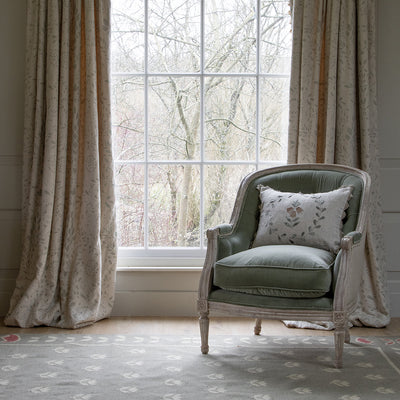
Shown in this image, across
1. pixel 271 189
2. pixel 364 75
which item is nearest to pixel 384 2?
pixel 364 75

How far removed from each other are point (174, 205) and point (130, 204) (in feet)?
0.96

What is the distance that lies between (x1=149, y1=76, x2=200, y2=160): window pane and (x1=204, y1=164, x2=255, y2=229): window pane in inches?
6.8

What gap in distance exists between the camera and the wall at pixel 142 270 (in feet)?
13.4

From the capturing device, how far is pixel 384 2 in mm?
4086

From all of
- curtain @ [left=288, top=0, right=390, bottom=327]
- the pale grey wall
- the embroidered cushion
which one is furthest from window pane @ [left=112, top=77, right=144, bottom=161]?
the pale grey wall

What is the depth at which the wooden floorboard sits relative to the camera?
3.72 m

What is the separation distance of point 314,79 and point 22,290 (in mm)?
2231

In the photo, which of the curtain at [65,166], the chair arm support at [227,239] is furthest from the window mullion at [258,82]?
the curtain at [65,166]

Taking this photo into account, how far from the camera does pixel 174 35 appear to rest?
420 centimetres

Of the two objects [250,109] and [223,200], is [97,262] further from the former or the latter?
[250,109]

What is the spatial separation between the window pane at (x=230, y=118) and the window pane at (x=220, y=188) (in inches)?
2.9

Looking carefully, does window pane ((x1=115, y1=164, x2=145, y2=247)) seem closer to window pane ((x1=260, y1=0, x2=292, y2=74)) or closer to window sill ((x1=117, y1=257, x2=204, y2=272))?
window sill ((x1=117, y1=257, x2=204, y2=272))

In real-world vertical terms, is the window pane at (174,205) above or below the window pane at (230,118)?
below

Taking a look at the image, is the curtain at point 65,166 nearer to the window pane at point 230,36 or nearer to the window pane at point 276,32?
the window pane at point 230,36
